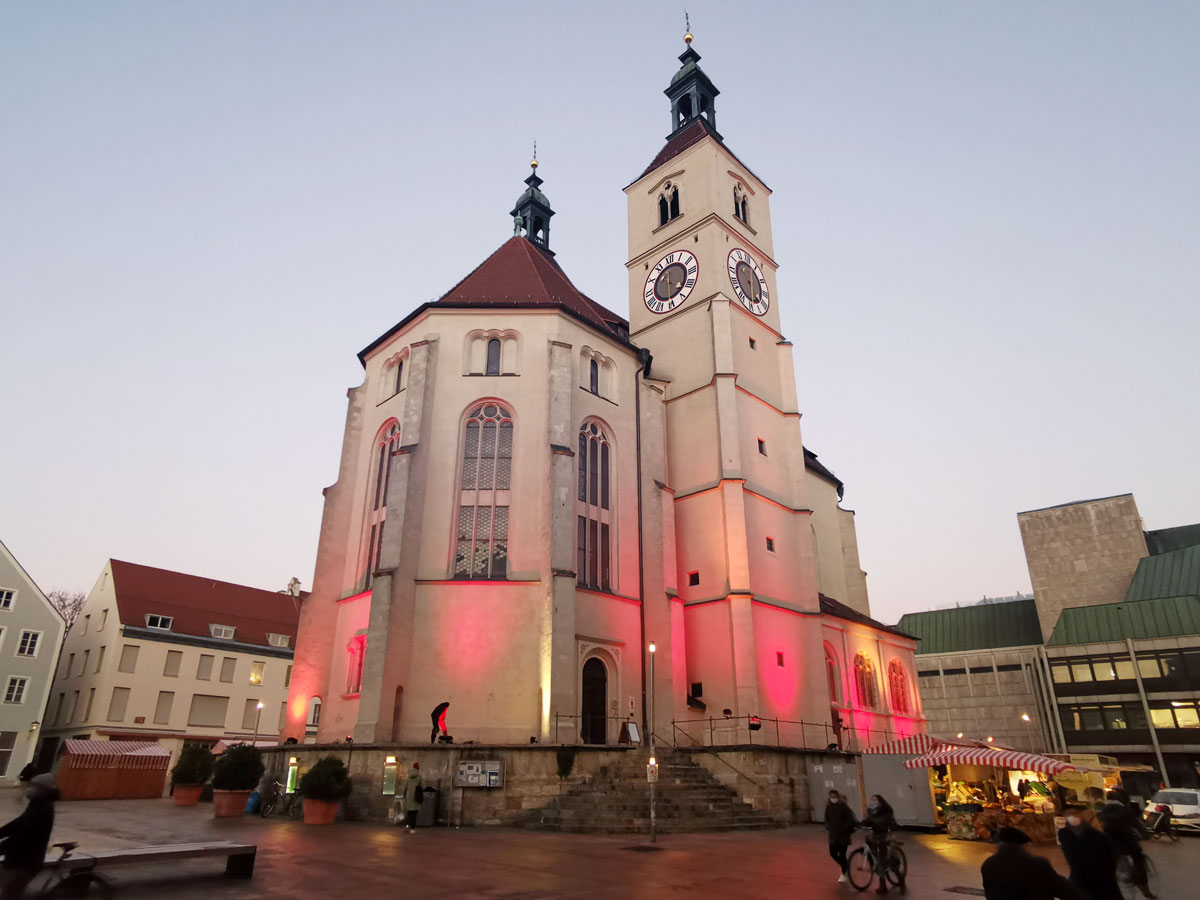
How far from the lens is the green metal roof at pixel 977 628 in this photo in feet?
196

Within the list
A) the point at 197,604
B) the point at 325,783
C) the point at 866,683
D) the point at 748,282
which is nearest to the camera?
the point at 325,783

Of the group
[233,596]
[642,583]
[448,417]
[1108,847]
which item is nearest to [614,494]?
[642,583]

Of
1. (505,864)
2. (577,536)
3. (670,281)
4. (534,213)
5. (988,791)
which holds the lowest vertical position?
(505,864)

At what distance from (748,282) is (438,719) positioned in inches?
935

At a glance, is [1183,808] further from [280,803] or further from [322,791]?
[280,803]

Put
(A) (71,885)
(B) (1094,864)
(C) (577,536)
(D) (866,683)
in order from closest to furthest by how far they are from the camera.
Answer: (B) (1094,864), (A) (71,885), (C) (577,536), (D) (866,683)

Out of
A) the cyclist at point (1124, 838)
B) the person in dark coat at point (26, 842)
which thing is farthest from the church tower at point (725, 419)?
the person in dark coat at point (26, 842)

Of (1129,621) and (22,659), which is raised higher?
(1129,621)

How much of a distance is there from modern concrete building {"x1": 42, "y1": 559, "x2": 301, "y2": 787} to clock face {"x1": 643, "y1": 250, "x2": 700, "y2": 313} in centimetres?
3029

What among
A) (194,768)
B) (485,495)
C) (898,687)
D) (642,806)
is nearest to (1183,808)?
(898,687)

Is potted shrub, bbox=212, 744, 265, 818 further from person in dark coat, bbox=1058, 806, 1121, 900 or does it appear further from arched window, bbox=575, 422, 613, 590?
person in dark coat, bbox=1058, 806, 1121, 900

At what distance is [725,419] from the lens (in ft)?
99.5

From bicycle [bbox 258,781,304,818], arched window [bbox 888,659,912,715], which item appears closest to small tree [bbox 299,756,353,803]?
bicycle [bbox 258,781,304,818]

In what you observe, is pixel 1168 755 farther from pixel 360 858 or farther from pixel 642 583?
pixel 360 858
